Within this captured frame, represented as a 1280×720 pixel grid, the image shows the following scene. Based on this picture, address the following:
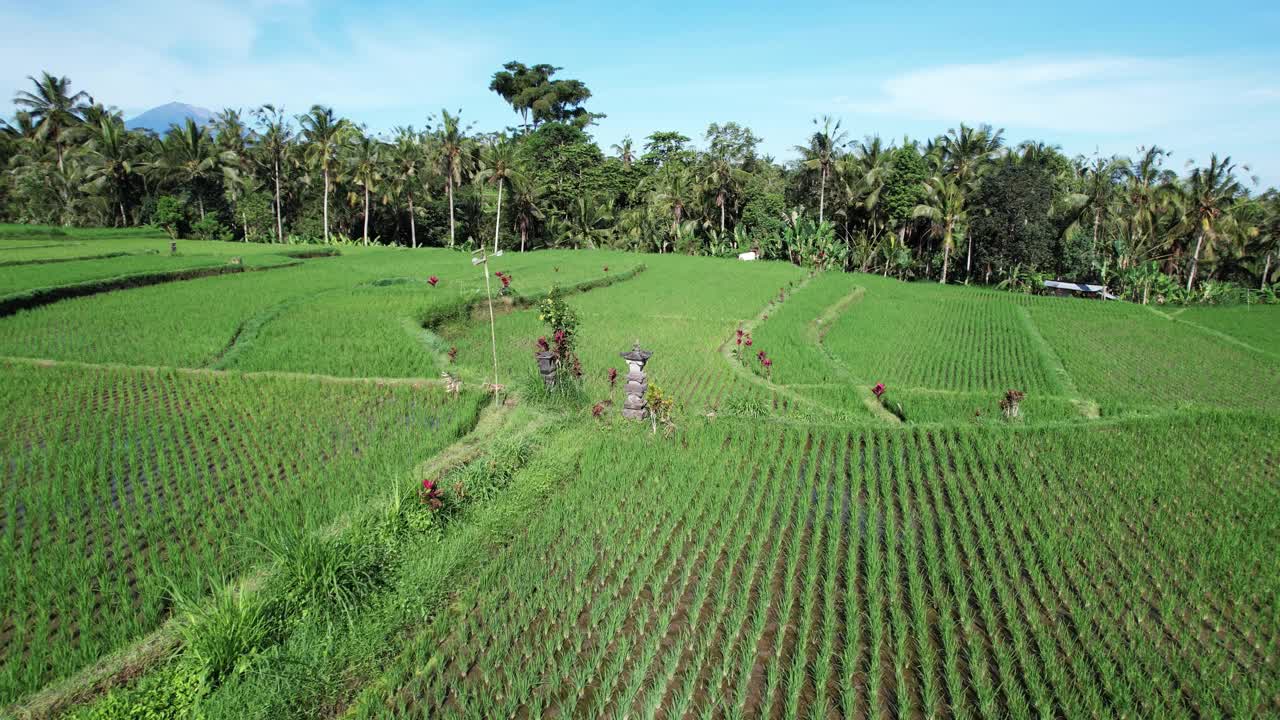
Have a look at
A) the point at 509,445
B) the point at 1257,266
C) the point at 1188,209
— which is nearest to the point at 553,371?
the point at 509,445

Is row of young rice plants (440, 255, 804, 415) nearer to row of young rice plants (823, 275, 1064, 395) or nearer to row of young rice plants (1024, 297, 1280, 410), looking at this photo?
row of young rice plants (823, 275, 1064, 395)

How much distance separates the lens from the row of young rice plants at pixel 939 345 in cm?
1384

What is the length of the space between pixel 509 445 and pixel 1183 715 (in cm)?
617

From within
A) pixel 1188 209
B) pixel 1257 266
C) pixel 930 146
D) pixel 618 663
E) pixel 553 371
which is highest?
pixel 930 146

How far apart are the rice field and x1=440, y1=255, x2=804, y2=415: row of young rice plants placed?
0.23 m

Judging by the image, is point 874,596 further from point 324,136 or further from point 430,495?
point 324,136

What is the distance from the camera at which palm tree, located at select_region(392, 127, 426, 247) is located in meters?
37.3

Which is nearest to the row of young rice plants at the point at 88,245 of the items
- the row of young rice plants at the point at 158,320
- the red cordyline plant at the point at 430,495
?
the row of young rice plants at the point at 158,320

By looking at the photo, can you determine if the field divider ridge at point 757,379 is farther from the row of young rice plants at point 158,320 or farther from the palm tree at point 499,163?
the palm tree at point 499,163

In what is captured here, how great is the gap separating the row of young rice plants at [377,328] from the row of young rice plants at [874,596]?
5402 millimetres

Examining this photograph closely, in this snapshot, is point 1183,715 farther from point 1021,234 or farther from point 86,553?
point 1021,234

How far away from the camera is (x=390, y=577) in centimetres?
525

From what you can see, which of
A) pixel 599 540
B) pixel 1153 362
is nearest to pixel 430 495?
pixel 599 540

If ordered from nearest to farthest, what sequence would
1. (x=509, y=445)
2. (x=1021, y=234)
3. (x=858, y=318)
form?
(x=509, y=445)
(x=858, y=318)
(x=1021, y=234)
